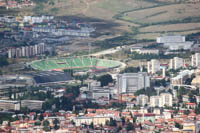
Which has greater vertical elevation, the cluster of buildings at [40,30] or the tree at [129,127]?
the cluster of buildings at [40,30]

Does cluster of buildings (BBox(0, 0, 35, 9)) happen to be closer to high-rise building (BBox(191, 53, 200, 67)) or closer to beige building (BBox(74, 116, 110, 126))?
high-rise building (BBox(191, 53, 200, 67))

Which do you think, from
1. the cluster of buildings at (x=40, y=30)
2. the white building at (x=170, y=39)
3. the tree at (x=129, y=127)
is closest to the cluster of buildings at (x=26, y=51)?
the cluster of buildings at (x=40, y=30)

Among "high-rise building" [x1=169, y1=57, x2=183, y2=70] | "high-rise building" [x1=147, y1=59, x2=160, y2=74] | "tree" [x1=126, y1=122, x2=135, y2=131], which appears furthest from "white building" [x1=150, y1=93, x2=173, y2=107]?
"high-rise building" [x1=169, y1=57, x2=183, y2=70]

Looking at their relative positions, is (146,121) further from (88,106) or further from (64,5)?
(64,5)

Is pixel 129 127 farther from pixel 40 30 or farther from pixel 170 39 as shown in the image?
pixel 40 30

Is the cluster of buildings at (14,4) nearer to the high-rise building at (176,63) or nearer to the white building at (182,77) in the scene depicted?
the high-rise building at (176,63)

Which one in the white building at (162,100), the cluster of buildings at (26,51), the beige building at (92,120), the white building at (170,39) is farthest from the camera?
the white building at (170,39)

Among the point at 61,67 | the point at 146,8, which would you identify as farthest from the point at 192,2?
the point at 61,67
